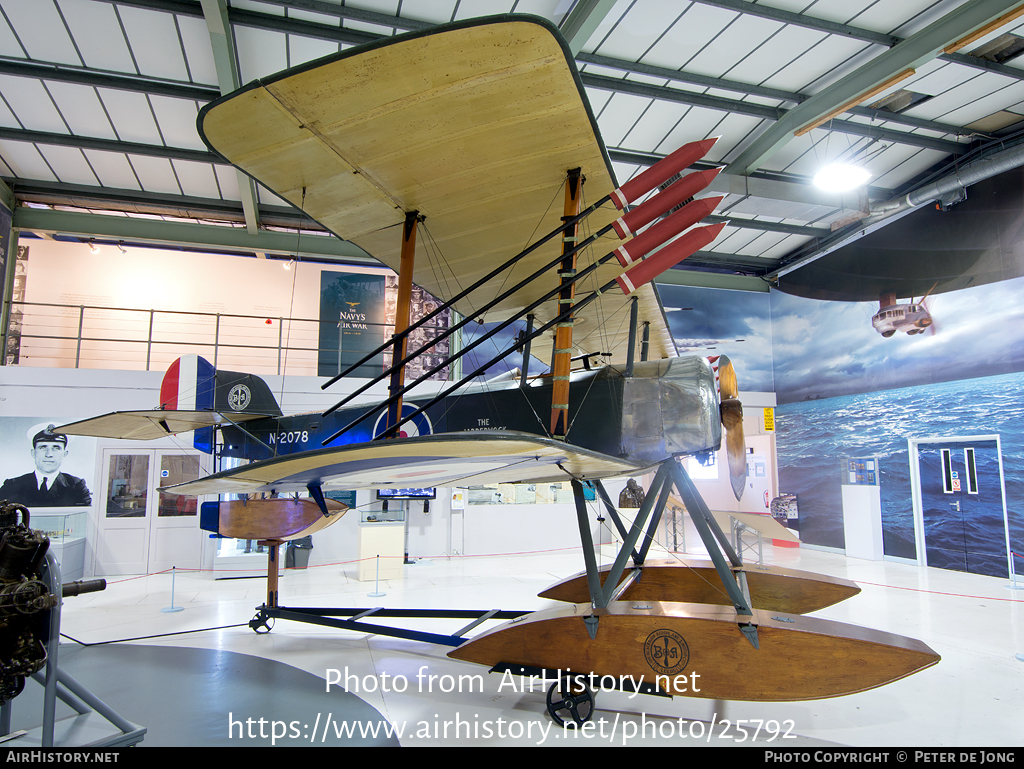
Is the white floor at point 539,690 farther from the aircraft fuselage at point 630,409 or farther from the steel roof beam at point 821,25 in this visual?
the steel roof beam at point 821,25

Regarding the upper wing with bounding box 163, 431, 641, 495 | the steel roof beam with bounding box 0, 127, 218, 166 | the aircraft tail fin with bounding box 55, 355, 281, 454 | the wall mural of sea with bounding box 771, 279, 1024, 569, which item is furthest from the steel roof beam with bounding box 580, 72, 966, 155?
the steel roof beam with bounding box 0, 127, 218, 166

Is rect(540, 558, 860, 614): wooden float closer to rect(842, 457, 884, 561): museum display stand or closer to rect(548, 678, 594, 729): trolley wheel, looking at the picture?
rect(548, 678, 594, 729): trolley wheel

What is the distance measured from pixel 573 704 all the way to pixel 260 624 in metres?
3.30

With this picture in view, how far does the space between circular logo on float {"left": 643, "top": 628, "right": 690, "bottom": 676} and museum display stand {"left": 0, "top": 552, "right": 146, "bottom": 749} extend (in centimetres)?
269

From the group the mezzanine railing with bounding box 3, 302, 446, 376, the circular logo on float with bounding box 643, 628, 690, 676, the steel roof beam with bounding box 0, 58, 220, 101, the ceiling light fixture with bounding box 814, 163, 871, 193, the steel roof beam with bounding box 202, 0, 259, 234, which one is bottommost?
the circular logo on float with bounding box 643, 628, 690, 676

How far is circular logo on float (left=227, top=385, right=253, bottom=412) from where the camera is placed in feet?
20.1

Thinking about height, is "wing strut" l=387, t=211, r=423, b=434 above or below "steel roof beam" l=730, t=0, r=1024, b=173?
below

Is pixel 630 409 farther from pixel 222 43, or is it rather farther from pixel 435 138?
pixel 222 43

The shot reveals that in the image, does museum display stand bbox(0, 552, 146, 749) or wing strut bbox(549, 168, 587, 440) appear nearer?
museum display stand bbox(0, 552, 146, 749)

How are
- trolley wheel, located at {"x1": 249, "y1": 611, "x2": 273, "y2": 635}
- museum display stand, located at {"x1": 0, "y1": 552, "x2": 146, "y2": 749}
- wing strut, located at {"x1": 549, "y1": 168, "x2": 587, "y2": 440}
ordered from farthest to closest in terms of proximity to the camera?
trolley wheel, located at {"x1": 249, "y1": 611, "x2": 273, "y2": 635} → wing strut, located at {"x1": 549, "y1": 168, "x2": 587, "y2": 440} → museum display stand, located at {"x1": 0, "y1": 552, "x2": 146, "y2": 749}

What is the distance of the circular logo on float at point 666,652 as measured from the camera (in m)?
2.96

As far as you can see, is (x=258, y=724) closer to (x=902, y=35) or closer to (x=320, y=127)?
(x=320, y=127)
